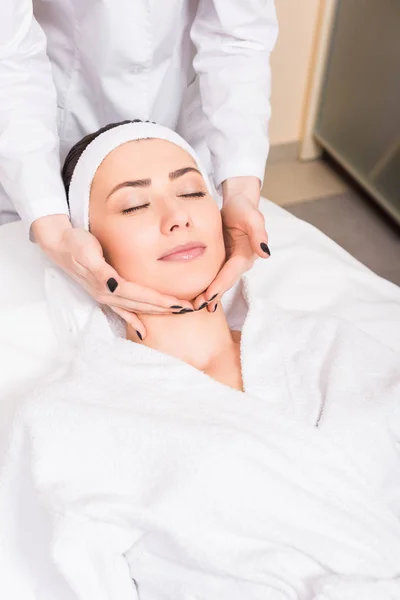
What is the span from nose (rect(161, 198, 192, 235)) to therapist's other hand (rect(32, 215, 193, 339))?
0.39 ft

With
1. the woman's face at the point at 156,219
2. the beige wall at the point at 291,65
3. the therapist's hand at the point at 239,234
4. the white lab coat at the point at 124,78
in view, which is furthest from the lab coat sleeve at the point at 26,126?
the beige wall at the point at 291,65

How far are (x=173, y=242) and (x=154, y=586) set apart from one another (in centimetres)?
56

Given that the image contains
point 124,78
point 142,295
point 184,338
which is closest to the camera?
Answer: point 142,295

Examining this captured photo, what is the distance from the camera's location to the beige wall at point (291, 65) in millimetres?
2484

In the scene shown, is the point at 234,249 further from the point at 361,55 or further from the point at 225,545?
the point at 361,55

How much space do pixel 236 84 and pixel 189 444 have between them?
86cm

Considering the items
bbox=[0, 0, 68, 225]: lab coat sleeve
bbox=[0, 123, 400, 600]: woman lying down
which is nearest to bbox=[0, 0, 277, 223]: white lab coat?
bbox=[0, 0, 68, 225]: lab coat sleeve

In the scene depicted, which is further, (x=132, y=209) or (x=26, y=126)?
(x=26, y=126)

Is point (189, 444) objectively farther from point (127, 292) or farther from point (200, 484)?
point (127, 292)

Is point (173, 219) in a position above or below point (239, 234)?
above

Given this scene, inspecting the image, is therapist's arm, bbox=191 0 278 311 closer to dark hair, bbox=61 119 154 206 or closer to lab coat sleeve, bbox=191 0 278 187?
lab coat sleeve, bbox=191 0 278 187

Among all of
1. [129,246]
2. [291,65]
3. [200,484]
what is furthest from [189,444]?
[291,65]

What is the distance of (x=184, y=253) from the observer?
116 centimetres

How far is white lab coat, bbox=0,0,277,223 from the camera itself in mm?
1310
